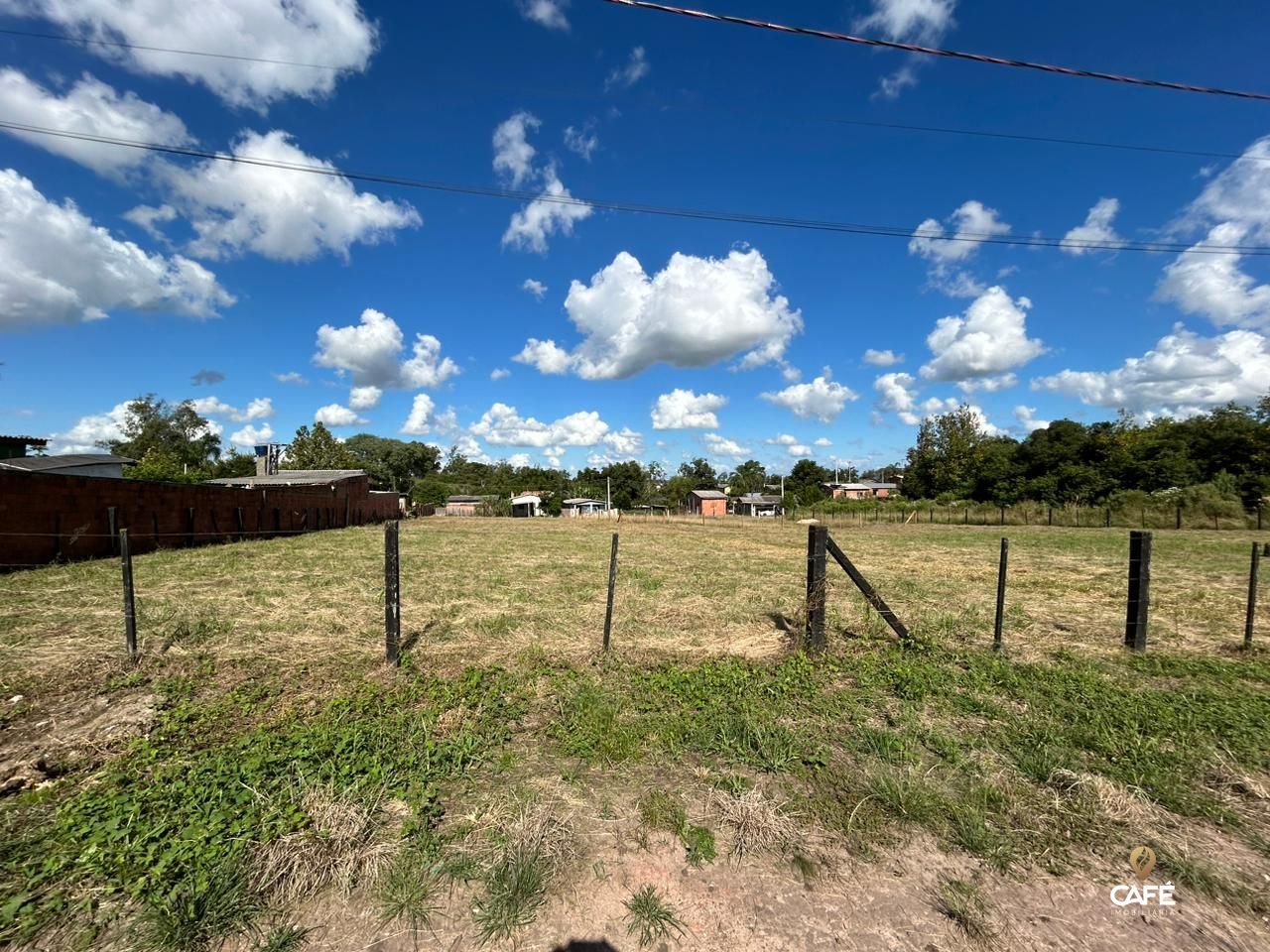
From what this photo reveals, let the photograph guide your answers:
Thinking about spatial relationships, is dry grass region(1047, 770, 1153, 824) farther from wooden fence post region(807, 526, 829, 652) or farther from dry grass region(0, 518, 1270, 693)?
dry grass region(0, 518, 1270, 693)

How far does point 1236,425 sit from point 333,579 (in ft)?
176

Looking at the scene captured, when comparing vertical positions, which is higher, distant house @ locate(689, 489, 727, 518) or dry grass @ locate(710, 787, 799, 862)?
dry grass @ locate(710, 787, 799, 862)

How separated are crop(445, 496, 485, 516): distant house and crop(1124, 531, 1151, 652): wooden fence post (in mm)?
62049

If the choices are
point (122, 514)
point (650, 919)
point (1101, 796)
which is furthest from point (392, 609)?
point (122, 514)

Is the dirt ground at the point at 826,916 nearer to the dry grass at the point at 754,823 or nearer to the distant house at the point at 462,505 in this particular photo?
the dry grass at the point at 754,823

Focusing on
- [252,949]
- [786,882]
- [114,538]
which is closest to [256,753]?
[252,949]

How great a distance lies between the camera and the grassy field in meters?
2.26

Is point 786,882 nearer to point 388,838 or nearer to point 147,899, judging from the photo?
point 388,838

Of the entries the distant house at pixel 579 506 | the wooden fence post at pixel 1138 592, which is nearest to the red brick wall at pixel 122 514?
the wooden fence post at pixel 1138 592

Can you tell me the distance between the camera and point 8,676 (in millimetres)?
4824

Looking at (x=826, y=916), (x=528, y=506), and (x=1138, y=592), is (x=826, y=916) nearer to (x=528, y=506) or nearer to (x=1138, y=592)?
(x=1138, y=592)

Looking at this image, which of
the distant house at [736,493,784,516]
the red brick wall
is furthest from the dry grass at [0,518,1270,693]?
the distant house at [736,493,784,516]

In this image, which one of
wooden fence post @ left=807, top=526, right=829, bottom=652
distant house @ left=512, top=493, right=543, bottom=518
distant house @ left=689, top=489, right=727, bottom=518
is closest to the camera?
wooden fence post @ left=807, top=526, right=829, bottom=652

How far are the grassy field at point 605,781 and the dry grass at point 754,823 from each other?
0.05 feet
